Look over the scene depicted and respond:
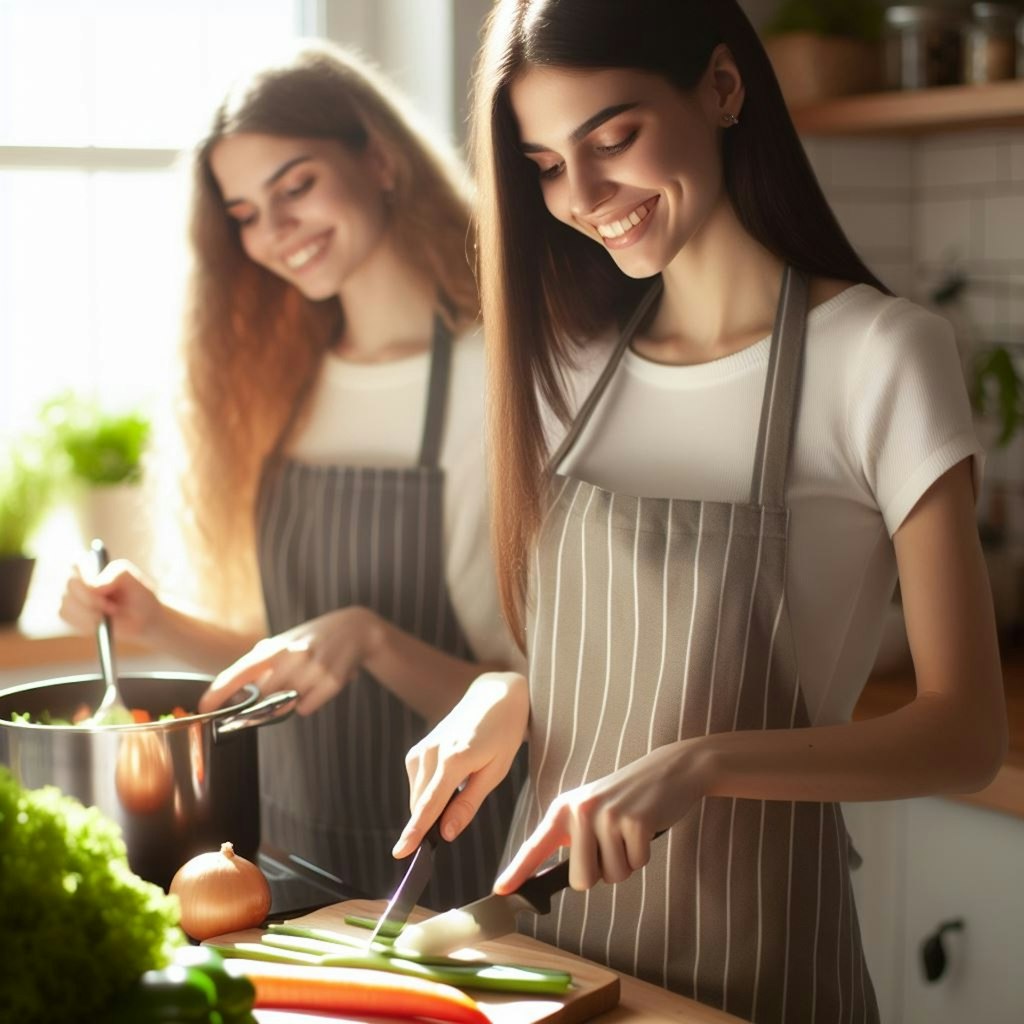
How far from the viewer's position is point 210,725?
1.20 meters

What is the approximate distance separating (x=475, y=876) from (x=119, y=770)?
2.00ft

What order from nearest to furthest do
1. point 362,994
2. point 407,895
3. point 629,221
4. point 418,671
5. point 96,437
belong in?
point 362,994, point 407,895, point 629,221, point 418,671, point 96,437

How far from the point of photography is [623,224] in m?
1.21

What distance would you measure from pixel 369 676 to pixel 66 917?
0.94m

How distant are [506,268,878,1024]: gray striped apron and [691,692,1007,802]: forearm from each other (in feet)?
0.43

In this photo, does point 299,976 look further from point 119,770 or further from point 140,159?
point 140,159

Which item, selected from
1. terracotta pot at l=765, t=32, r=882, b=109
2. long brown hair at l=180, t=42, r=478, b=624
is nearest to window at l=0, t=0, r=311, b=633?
long brown hair at l=180, t=42, r=478, b=624

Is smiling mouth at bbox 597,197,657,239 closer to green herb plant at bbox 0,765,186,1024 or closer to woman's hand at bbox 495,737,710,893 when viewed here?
woman's hand at bbox 495,737,710,893

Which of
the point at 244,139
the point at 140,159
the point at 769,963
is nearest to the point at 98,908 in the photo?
the point at 769,963

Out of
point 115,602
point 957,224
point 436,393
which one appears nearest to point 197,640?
point 115,602

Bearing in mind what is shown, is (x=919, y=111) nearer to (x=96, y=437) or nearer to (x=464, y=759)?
(x=96, y=437)

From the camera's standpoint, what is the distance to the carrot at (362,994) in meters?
0.95

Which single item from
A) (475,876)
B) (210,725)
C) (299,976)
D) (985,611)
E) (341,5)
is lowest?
(475,876)

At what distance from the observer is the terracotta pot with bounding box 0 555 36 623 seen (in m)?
2.09
